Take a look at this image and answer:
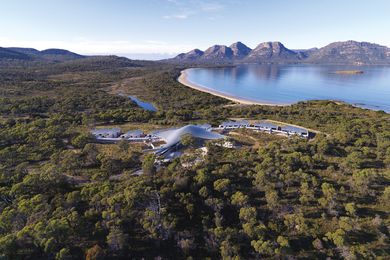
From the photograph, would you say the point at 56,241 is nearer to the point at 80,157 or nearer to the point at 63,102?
the point at 80,157

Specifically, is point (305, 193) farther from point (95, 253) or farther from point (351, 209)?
point (95, 253)

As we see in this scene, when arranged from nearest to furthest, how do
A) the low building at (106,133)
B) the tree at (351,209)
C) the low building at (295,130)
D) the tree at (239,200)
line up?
1. the tree at (351,209)
2. the tree at (239,200)
3. the low building at (106,133)
4. the low building at (295,130)

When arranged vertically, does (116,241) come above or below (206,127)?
below

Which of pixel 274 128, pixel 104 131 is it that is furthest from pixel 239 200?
pixel 104 131

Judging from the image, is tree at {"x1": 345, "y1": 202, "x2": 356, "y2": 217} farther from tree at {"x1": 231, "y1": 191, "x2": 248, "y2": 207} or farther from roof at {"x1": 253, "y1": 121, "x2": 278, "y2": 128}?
roof at {"x1": 253, "y1": 121, "x2": 278, "y2": 128}

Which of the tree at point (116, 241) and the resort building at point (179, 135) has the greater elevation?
the resort building at point (179, 135)

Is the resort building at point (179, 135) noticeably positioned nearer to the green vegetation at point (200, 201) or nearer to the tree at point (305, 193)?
the green vegetation at point (200, 201)

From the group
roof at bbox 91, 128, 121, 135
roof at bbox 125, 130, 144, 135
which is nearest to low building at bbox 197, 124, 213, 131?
roof at bbox 125, 130, 144, 135

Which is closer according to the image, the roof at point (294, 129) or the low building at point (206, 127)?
the roof at point (294, 129)

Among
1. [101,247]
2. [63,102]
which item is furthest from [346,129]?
[63,102]

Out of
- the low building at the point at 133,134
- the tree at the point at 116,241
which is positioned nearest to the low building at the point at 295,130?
the low building at the point at 133,134

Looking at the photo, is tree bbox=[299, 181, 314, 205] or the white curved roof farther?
the white curved roof
